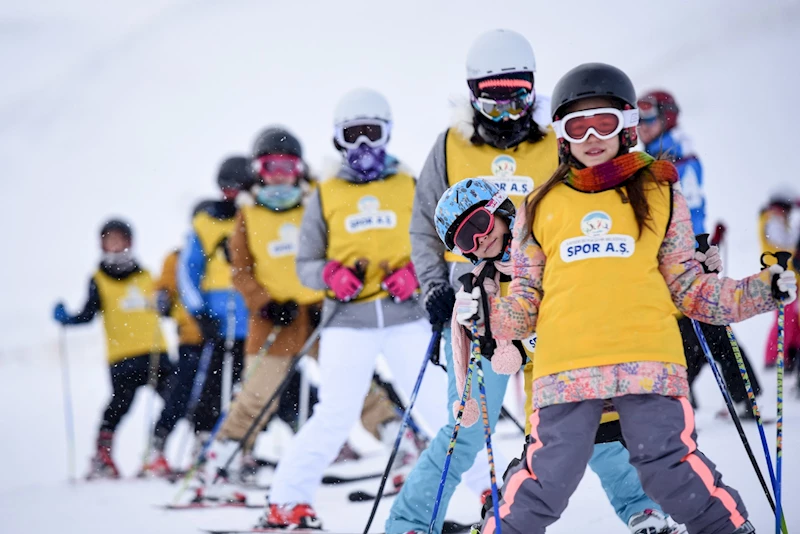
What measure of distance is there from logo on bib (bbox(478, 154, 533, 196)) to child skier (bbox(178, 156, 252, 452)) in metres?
3.94

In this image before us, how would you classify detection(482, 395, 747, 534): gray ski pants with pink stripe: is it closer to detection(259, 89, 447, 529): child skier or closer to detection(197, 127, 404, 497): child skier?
detection(259, 89, 447, 529): child skier

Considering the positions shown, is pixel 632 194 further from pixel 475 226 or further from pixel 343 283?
pixel 343 283

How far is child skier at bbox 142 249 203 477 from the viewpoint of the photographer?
773 centimetres

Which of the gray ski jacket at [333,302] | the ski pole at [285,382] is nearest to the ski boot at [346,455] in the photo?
the ski pole at [285,382]

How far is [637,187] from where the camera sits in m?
2.82

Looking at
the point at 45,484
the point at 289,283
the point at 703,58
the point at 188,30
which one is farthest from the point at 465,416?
the point at 188,30

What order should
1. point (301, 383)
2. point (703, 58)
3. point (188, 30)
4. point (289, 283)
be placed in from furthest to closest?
point (188, 30), point (703, 58), point (301, 383), point (289, 283)

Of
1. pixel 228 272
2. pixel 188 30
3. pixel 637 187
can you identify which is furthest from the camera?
pixel 188 30

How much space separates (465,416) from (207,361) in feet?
16.3

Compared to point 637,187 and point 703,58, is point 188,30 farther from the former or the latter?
point 637,187

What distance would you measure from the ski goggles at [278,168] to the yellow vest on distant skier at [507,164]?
266 cm

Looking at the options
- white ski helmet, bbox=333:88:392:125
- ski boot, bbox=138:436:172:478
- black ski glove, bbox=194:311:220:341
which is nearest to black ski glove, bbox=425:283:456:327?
white ski helmet, bbox=333:88:392:125

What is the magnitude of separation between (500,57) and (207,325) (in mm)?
4452

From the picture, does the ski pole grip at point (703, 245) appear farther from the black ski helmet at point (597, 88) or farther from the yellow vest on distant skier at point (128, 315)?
the yellow vest on distant skier at point (128, 315)
